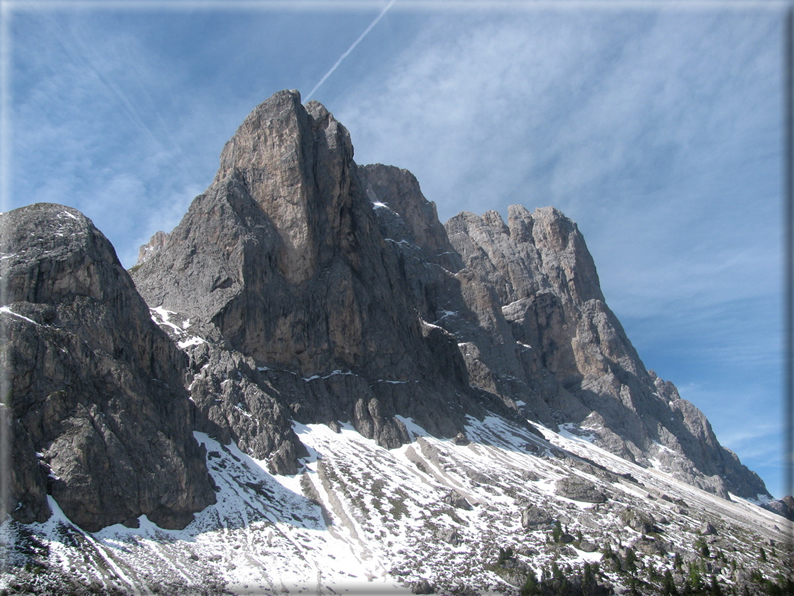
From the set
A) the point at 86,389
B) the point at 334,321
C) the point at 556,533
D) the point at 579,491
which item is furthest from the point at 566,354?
the point at 86,389

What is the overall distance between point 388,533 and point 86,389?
27.3m

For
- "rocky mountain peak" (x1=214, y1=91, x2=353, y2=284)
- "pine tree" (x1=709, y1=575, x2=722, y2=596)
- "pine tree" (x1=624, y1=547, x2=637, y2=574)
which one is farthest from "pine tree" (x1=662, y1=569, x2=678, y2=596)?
"rocky mountain peak" (x1=214, y1=91, x2=353, y2=284)

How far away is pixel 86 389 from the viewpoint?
48.3 metres

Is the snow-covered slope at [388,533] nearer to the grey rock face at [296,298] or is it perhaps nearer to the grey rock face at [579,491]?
the grey rock face at [579,491]

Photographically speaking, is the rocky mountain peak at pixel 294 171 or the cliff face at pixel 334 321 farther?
the rocky mountain peak at pixel 294 171

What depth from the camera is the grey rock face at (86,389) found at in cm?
4334

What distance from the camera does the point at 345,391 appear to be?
82625 millimetres

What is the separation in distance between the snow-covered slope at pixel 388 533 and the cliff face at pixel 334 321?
4916mm

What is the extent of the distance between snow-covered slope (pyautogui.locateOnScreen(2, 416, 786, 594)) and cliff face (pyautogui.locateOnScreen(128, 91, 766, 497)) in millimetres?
4916

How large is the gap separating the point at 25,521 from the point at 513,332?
122 m

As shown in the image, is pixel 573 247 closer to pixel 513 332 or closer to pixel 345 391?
pixel 513 332

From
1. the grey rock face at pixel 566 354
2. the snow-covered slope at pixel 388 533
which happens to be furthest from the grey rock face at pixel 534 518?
the grey rock face at pixel 566 354

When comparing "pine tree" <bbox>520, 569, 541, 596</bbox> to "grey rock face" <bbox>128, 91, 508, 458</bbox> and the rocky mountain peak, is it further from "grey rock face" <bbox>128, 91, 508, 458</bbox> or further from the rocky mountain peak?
the rocky mountain peak

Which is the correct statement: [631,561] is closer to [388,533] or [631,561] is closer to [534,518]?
[534,518]
